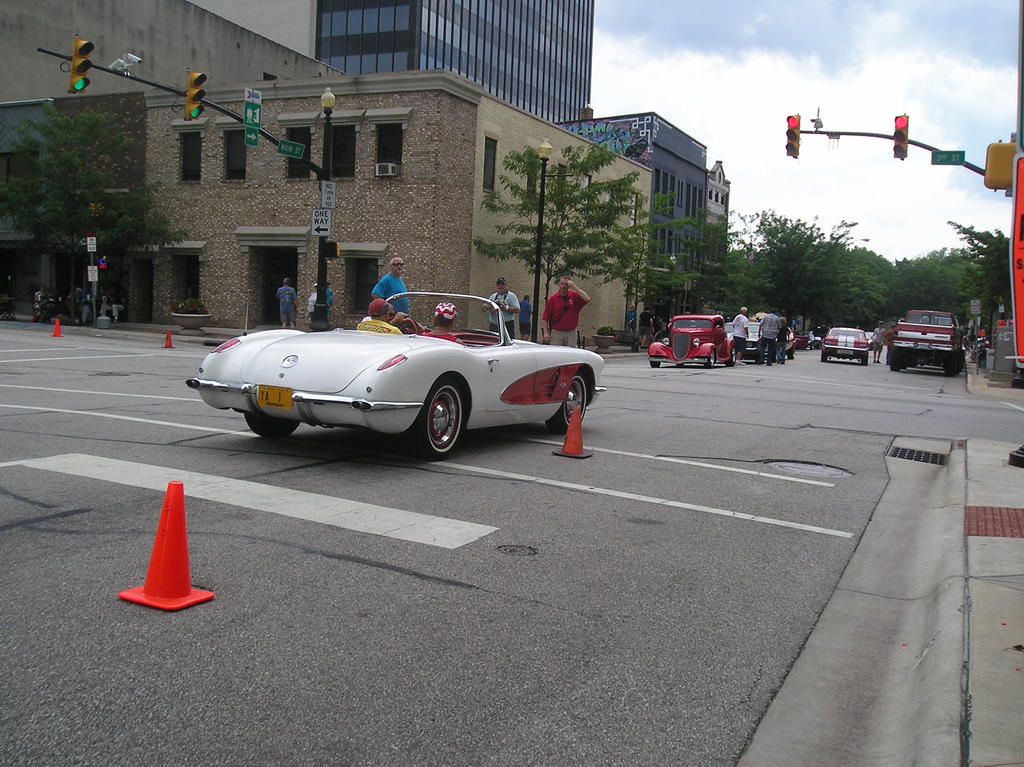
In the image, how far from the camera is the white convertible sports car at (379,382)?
6656 millimetres

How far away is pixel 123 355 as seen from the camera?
712 inches

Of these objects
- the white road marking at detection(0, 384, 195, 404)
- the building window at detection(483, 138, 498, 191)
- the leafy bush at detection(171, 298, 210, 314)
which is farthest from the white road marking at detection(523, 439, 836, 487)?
the leafy bush at detection(171, 298, 210, 314)

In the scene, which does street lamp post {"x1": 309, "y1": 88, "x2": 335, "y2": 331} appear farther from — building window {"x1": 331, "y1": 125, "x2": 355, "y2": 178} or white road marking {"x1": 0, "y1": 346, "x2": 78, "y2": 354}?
building window {"x1": 331, "y1": 125, "x2": 355, "y2": 178}

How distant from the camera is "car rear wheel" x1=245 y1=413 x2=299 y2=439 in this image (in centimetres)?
783

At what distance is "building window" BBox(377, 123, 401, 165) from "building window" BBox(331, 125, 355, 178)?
997 millimetres

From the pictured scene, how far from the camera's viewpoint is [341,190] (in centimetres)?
2986

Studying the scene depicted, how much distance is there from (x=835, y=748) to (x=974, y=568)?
7.13 feet

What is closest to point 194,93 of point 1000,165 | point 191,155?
point 191,155

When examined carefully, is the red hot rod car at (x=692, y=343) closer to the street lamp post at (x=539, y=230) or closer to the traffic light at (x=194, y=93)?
the street lamp post at (x=539, y=230)

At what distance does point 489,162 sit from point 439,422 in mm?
25053

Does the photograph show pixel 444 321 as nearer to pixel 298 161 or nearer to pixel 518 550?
pixel 518 550

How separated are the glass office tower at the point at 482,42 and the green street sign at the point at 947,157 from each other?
111 feet

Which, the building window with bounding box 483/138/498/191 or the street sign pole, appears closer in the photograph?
the street sign pole

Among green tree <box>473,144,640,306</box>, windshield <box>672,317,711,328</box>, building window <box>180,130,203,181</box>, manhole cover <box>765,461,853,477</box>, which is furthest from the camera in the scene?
building window <box>180,130,203,181</box>
